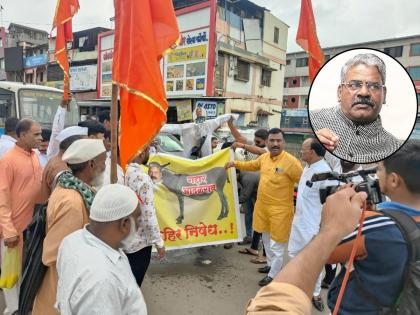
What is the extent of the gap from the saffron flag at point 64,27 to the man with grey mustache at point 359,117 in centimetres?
326

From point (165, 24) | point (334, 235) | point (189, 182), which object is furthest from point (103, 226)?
point (189, 182)

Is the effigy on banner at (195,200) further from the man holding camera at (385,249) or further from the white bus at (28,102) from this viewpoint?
the white bus at (28,102)

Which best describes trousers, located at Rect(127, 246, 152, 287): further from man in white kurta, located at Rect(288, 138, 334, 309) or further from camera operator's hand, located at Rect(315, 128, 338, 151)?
camera operator's hand, located at Rect(315, 128, 338, 151)

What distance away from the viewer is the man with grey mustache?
121cm

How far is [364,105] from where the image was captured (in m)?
1.21

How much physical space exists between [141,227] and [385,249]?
2.10m

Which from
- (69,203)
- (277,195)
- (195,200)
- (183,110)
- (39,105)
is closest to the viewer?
(69,203)

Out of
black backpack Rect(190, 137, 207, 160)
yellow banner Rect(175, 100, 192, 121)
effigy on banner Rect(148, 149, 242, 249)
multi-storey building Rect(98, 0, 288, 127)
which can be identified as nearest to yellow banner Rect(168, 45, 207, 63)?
multi-storey building Rect(98, 0, 288, 127)

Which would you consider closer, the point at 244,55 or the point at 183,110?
the point at 183,110

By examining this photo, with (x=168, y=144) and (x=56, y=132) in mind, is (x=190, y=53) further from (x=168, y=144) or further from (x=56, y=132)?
(x=56, y=132)

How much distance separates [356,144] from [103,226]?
1.16 meters

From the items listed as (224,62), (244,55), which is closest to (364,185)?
(224,62)

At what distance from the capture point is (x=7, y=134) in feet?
14.9

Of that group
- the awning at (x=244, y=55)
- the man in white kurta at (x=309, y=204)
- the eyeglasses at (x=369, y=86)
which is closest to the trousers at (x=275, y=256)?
the man in white kurta at (x=309, y=204)
